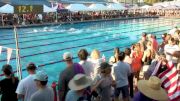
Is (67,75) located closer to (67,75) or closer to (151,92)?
(67,75)

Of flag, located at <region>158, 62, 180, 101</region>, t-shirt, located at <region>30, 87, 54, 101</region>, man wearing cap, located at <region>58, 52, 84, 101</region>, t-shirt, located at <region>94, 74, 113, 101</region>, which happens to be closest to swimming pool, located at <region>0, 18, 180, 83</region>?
t-shirt, located at <region>94, 74, 113, 101</region>

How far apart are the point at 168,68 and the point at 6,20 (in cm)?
2278

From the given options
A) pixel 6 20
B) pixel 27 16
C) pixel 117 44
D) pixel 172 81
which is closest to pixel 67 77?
pixel 172 81

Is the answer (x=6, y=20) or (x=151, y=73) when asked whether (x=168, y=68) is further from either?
(x=6, y=20)

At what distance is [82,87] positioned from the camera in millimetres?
3475

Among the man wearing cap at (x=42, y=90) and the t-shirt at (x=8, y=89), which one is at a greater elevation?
the man wearing cap at (x=42, y=90)

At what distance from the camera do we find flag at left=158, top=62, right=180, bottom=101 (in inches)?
170

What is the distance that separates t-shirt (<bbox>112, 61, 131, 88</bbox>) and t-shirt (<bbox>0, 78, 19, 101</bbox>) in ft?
5.58

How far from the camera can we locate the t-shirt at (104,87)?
4.64 meters

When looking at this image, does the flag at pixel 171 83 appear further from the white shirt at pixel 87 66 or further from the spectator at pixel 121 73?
the white shirt at pixel 87 66

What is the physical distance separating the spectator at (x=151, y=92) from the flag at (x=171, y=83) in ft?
4.18

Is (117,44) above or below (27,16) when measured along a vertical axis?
below

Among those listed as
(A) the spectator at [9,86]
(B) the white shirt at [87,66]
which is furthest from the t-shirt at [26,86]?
(B) the white shirt at [87,66]

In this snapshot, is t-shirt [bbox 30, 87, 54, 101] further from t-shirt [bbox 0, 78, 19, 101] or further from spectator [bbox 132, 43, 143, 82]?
spectator [bbox 132, 43, 143, 82]
